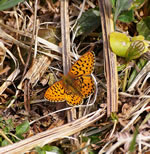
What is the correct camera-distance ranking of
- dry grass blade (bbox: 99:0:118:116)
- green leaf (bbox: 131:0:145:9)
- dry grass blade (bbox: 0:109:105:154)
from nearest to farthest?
1. dry grass blade (bbox: 0:109:105:154)
2. dry grass blade (bbox: 99:0:118:116)
3. green leaf (bbox: 131:0:145:9)

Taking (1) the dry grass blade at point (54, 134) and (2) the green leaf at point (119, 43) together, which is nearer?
(1) the dry grass blade at point (54, 134)

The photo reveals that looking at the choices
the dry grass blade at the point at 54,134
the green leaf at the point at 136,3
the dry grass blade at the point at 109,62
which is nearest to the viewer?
the dry grass blade at the point at 54,134

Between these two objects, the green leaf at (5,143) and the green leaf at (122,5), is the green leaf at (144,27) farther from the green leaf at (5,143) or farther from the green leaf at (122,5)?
the green leaf at (5,143)

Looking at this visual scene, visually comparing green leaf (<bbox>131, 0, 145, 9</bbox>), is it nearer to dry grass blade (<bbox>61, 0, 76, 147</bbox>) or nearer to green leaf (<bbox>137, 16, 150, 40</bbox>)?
green leaf (<bbox>137, 16, 150, 40</bbox>)

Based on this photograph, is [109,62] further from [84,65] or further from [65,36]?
[65,36]

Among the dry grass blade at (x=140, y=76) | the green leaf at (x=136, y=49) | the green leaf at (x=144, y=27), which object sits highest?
the green leaf at (x=144, y=27)

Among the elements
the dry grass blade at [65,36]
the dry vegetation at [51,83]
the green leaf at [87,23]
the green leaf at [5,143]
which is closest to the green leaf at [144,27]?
the dry vegetation at [51,83]

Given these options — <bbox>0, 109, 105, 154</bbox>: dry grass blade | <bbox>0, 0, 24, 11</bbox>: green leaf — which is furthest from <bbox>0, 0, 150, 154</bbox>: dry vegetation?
<bbox>0, 0, 24, 11</bbox>: green leaf

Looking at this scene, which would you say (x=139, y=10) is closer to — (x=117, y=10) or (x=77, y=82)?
(x=117, y=10)
